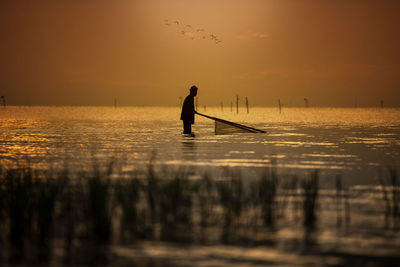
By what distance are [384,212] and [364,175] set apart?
5.57 metres

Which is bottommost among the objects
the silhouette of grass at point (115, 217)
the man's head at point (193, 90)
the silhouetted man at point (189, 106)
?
the silhouette of grass at point (115, 217)

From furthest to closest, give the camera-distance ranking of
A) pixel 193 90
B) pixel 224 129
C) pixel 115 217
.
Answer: pixel 224 129, pixel 193 90, pixel 115 217

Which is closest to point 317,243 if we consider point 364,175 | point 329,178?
point 329,178

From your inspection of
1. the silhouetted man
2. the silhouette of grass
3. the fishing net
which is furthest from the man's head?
the silhouette of grass

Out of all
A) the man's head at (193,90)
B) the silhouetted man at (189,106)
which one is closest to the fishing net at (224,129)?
the silhouetted man at (189,106)

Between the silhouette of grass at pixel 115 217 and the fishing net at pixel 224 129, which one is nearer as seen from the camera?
the silhouette of grass at pixel 115 217

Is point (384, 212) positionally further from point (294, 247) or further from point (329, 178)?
point (329, 178)

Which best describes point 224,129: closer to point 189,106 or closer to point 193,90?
point 189,106

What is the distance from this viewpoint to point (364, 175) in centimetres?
1495

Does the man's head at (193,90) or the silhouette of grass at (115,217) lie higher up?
the man's head at (193,90)

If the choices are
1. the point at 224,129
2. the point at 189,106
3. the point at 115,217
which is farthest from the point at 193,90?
the point at 115,217

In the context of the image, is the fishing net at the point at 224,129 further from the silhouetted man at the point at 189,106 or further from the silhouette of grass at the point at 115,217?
the silhouette of grass at the point at 115,217

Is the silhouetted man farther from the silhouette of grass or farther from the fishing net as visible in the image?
the silhouette of grass

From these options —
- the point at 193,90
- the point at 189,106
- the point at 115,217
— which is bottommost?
the point at 115,217
